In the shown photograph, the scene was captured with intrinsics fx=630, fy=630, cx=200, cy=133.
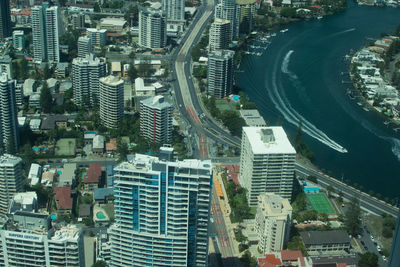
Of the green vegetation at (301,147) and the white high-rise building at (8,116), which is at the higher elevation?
the white high-rise building at (8,116)

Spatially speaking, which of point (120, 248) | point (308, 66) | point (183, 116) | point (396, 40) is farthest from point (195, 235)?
point (396, 40)

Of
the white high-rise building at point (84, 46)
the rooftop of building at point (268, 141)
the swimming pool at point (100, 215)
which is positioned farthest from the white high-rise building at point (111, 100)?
the white high-rise building at point (84, 46)

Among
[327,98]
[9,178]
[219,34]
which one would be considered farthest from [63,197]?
[219,34]

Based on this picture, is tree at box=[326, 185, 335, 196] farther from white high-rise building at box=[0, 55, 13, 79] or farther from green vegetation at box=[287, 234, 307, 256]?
white high-rise building at box=[0, 55, 13, 79]

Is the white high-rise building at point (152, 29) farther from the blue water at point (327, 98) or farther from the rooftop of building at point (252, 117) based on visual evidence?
the rooftop of building at point (252, 117)

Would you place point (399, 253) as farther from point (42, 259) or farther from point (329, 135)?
point (329, 135)

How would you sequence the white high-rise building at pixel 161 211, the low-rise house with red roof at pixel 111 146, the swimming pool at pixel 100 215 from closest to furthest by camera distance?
the white high-rise building at pixel 161 211, the swimming pool at pixel 100 215, the low-rise house with red roof at pixel 111 146
